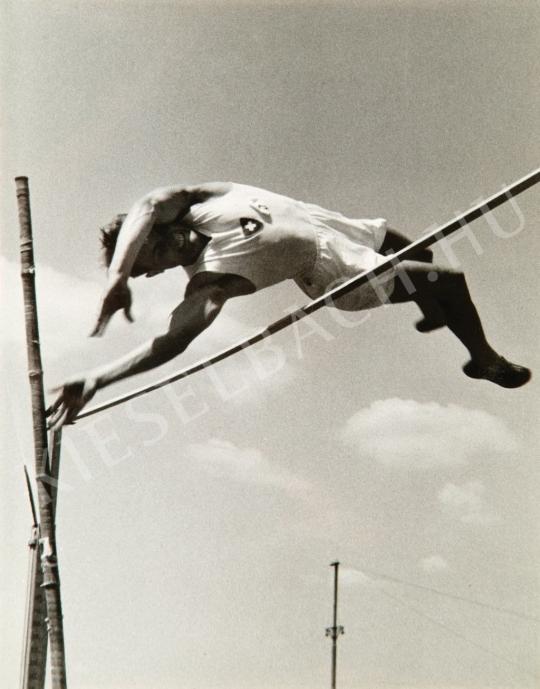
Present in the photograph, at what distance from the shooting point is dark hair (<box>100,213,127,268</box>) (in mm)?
5770

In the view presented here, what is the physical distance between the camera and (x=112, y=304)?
17.5ft

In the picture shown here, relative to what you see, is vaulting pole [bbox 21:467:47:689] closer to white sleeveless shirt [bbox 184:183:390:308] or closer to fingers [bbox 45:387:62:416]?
fingers [bbox 45:387:62:416]

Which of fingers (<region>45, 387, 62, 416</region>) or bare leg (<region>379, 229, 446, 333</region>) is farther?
bare leg (<region>379, 229, 446, 333</region>)

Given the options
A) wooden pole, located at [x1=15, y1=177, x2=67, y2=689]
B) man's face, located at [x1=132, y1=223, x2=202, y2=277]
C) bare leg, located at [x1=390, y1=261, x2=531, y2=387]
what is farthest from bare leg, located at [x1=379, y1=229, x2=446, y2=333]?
wooden pole, located at [x1=15, y1=177, x2=67, y2=689]

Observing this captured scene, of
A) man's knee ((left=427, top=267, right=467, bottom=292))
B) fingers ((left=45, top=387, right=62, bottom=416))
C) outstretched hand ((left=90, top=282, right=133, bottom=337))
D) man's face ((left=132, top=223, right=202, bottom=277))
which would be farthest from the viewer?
man's knee ((left=427, top=267, right=467, bottom=292))

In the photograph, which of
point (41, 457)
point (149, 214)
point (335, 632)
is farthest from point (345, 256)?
point (335, 632)

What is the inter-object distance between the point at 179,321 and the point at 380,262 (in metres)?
1.25

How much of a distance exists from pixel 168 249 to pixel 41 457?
1.45 metres

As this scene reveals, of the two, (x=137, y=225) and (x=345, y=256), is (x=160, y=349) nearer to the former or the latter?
(x=137, y=225)

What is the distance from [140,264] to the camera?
222 inches

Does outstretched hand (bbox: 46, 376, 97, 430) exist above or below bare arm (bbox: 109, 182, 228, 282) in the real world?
below

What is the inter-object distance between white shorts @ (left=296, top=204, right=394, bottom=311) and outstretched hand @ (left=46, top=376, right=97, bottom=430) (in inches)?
56.8

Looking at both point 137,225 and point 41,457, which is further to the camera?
point 137,225

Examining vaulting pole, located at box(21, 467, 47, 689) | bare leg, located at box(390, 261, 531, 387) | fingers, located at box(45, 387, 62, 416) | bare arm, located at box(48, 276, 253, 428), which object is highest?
Answer: bare leg, located at box(390, 261, 531, 387)
